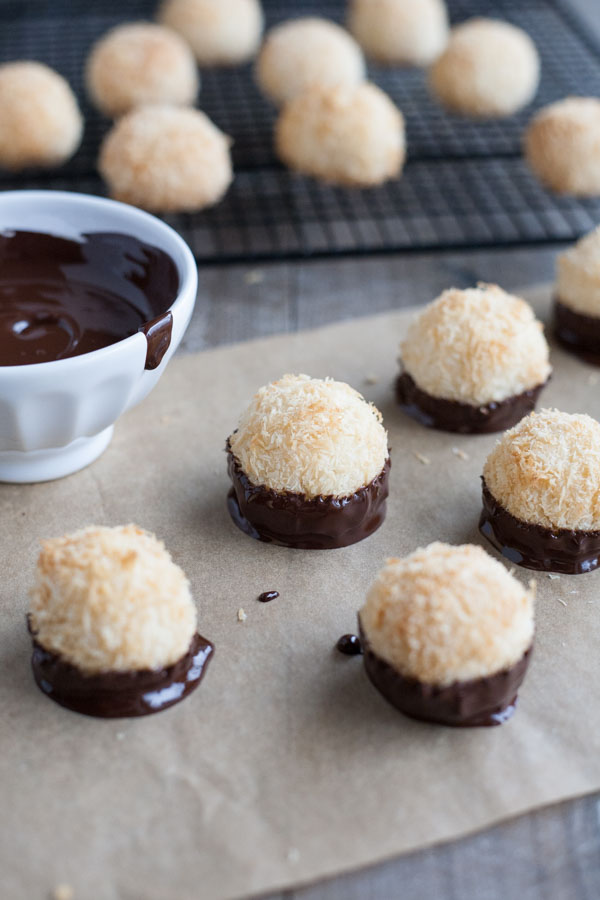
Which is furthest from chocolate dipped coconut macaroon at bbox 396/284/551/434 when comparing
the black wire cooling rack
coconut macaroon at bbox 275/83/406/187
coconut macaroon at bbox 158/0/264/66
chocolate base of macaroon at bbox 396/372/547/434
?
coconut macaroon at bbox 158/0/264/66

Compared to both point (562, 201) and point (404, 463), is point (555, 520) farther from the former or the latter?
point (562, 201)

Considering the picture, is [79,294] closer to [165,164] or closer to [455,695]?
[165,164]

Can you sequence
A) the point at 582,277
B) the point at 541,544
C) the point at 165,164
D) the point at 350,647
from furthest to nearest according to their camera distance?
1. the point at 165,164
2. the point at 582,277
3. the point at 541,544
4. the point at 350,647

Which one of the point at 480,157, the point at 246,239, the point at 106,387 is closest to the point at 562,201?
the point at 480,157

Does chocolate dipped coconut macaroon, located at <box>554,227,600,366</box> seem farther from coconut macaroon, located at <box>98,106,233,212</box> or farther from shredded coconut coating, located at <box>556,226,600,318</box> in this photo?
coconut macaroon, located at <box>98,106,233,212</box>

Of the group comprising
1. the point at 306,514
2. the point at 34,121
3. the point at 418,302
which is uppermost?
the point at 34,121

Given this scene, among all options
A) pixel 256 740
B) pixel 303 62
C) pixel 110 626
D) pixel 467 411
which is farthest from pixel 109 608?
pixel 303 62
